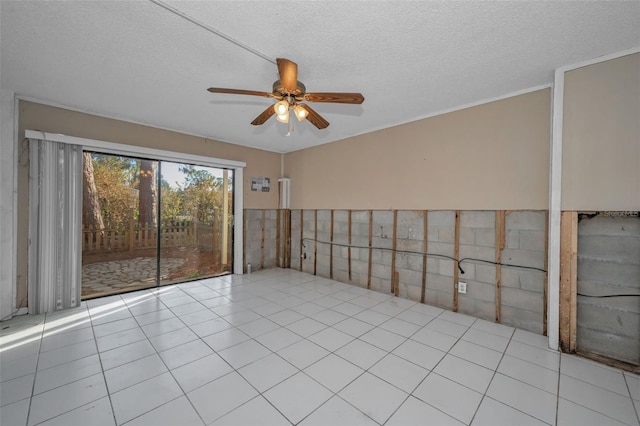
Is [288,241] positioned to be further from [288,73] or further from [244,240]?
[288,73]

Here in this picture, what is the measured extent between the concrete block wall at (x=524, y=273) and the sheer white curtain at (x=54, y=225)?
18.2 ft

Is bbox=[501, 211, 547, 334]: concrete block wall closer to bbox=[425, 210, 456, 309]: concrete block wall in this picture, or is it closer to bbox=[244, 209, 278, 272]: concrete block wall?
bbox=[425, 210, 456, 309]: concrete block wall

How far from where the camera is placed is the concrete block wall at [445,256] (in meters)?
2.89

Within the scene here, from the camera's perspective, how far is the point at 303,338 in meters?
2.69

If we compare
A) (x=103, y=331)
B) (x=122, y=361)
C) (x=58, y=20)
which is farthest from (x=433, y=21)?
(x=103, y=331)

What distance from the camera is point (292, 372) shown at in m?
2.13

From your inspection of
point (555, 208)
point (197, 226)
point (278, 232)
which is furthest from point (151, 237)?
point (555, 208)

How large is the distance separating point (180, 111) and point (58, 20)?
1.71 m

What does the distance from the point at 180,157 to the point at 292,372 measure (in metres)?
3.90

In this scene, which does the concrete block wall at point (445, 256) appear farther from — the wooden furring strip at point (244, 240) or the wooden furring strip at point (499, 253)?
the wooden furring strip at point (244, 240)

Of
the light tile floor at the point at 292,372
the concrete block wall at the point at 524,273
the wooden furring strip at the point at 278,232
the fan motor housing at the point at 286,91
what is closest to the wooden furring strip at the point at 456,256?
the light tile floor at the point at 292,372

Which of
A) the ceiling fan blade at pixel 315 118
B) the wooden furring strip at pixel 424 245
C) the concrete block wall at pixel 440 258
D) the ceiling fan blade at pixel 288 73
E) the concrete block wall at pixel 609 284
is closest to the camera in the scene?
the ceiling fan blade at pixel 288 73

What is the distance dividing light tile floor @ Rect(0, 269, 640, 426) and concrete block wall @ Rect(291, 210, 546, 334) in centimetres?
28

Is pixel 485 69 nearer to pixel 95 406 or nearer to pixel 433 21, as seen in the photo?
pixel 433 21
